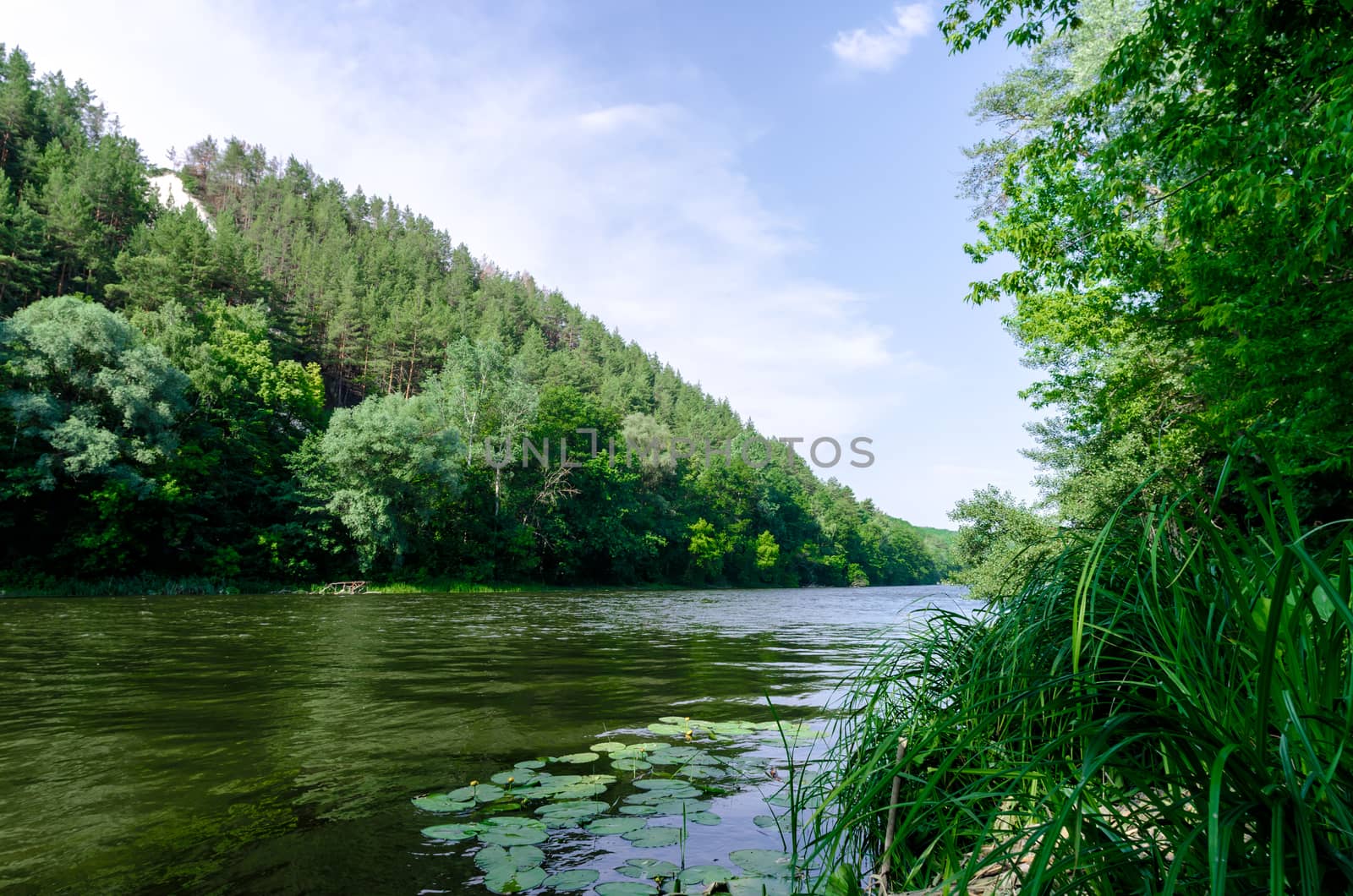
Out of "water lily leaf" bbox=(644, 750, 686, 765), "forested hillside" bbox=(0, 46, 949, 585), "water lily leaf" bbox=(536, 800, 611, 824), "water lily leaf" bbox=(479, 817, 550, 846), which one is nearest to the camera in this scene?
"water lily leaf" bbox=(479, 817, 550, 846)

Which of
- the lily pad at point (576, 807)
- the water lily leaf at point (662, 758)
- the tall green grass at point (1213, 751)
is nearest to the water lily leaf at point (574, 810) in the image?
the lily pad at point (576, 807)

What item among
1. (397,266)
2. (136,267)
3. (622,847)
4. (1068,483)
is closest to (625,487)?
(136,267)

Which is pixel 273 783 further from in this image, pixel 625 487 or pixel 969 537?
pixel 625 487

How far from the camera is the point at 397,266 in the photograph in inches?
3509

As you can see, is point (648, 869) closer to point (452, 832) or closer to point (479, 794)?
point (452, 832)

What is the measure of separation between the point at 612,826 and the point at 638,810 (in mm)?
310

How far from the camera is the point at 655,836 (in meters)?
3.67

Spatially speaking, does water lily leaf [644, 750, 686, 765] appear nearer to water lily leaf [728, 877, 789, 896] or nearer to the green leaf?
the green leaf

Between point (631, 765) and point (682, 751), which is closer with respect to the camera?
point (631, 765)

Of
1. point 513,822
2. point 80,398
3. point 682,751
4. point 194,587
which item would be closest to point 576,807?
point 513,822

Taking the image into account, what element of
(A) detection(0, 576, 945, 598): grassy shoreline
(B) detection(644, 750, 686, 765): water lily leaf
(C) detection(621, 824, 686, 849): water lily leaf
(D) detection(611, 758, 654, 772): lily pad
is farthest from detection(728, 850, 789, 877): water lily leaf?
(A) detection(0, 576, 945, 598): grassy shoreline

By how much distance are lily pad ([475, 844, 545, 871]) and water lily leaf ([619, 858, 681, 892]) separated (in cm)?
41

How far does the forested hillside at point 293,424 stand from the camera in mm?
28688

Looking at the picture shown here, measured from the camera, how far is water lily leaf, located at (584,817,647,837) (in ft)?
12.3
